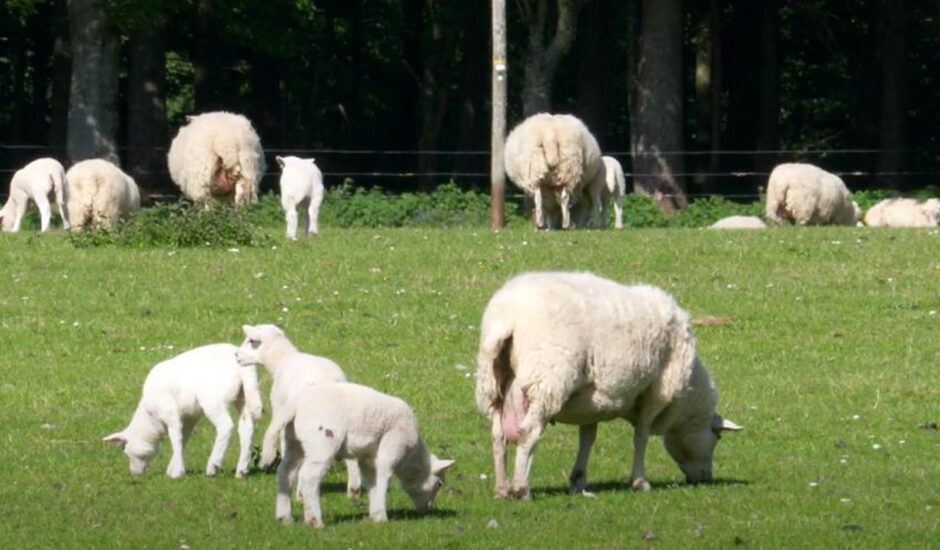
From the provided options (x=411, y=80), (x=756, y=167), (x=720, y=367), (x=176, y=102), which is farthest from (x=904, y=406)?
(x=176, y=102)

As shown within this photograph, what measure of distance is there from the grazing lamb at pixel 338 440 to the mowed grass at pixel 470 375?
235mm

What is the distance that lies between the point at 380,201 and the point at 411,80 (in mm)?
19578

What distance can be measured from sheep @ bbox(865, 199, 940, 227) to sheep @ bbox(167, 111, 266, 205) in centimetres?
1154

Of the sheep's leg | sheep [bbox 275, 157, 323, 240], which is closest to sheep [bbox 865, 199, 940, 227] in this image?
sheep [bbox 275, 157, 323, 240]

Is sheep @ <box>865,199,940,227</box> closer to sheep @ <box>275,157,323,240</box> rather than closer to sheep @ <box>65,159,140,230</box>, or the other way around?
sheep @ <box>275,157,323,240</box>

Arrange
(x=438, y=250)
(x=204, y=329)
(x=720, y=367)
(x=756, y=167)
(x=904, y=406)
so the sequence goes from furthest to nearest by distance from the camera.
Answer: (x=756, y=167)
(x=438, y=250)
(x=204, y=329)
(x=720, y=367)
(x=904, y=406)

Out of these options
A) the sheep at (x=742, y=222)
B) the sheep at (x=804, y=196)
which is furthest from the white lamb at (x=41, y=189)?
the sheep at (x=804, y=196)

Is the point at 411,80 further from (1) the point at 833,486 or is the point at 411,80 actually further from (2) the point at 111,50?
(1) the point at 833,486

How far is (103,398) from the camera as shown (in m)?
16.1

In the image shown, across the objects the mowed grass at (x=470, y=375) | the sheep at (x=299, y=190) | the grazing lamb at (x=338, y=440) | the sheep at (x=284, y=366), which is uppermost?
the sheep at (x=299, y=190)

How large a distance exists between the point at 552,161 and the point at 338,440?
1832 centimetres

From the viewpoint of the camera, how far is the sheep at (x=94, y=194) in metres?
28.4

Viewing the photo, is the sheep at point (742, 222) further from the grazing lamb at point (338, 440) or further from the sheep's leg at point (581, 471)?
the grazing lamb at point (338, 440)

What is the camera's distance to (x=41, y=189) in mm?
30609
